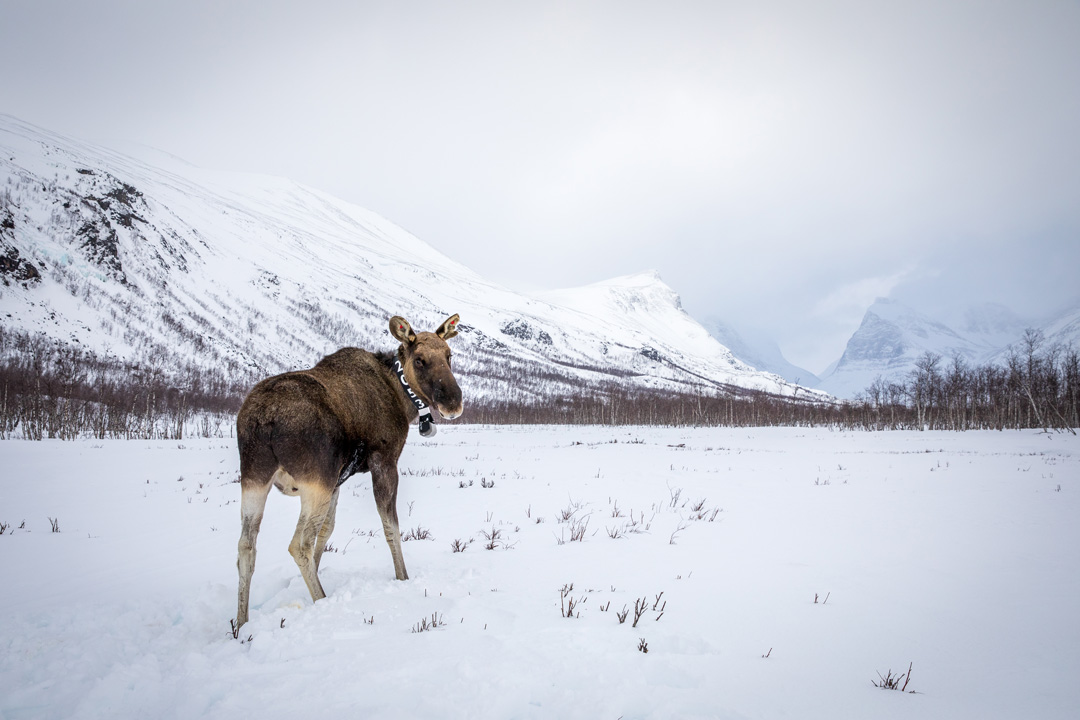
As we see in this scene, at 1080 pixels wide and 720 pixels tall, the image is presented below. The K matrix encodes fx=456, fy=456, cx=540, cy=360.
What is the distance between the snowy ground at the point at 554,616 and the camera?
2441mm

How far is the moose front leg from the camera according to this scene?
389cm

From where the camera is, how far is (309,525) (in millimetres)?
3441

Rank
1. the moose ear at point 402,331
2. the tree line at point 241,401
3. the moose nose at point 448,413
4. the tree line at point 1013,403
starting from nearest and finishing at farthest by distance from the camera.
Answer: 1. the moose nose at point 448,413
2. the moose ear at point 402,331
3. the tree line at point 241,401
4. the tree line at point 1013,403

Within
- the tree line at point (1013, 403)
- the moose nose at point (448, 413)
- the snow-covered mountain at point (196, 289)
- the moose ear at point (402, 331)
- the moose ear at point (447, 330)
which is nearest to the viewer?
the moose nose at point (448, 413)

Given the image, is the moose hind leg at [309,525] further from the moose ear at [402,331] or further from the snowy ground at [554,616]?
the moose ear at [402,331]

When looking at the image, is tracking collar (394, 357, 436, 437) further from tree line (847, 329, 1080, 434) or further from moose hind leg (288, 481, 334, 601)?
tree line (847, 329, 1080, 434)

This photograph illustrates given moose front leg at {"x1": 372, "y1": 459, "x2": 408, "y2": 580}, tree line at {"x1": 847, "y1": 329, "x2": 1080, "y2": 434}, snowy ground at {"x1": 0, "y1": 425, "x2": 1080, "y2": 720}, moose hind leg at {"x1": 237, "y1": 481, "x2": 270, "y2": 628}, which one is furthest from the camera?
tree line at {"x1": 847, "y1": 329, "x2": 1080, "y2": 434}

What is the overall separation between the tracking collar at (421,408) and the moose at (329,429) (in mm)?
10

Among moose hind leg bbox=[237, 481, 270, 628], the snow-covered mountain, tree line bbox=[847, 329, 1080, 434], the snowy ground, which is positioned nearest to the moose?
moose hind leg bbox=[237, 481, 270, 628]

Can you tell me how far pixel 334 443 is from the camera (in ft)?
11.5

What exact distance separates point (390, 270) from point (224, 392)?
131267mm

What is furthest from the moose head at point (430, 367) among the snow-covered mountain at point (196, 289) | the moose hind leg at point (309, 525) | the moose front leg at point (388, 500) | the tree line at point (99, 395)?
the snow-covered mountain at point (196, 289)

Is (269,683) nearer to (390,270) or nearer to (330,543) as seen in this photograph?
(330,543)

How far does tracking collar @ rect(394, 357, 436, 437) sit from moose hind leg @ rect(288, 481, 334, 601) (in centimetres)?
89
